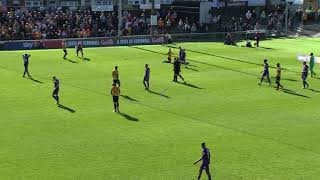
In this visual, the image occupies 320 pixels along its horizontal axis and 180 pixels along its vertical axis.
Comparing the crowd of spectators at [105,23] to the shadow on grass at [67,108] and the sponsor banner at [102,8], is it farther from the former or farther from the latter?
the shadow on grass at [67,108]

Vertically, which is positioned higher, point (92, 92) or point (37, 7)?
point (37, 7)

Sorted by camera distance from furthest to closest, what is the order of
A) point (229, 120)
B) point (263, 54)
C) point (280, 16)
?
point (280, 16)
point (263, 54)
point (229, 120)

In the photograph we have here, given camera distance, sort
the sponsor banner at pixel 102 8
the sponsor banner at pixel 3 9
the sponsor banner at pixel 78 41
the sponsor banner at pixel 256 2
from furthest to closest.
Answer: the sponsor banner at pixel 256 2, the sponsor banner at pixel 102 8, the sponsor banner at pixel 3 9, the sponsor banner at pixel 78 41

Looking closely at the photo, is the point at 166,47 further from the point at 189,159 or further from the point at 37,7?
the point at 189,159

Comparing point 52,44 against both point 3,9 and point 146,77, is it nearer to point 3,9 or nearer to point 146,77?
point 3,9

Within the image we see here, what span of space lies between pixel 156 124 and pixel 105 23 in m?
37.3

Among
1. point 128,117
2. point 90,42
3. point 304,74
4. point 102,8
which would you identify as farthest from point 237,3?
point 128,117

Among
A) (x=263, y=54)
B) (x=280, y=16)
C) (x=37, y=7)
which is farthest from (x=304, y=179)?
(x=280, y=16)

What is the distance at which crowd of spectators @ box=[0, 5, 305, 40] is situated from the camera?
57438 mm

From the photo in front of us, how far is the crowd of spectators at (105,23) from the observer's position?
5744 centimetres

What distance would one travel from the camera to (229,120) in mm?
28906

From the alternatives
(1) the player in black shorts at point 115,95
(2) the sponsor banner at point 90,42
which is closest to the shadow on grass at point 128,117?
(1) the player in black shorts at point 115,95

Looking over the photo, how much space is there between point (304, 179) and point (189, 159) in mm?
4459

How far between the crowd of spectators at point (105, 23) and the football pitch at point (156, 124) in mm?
10984
